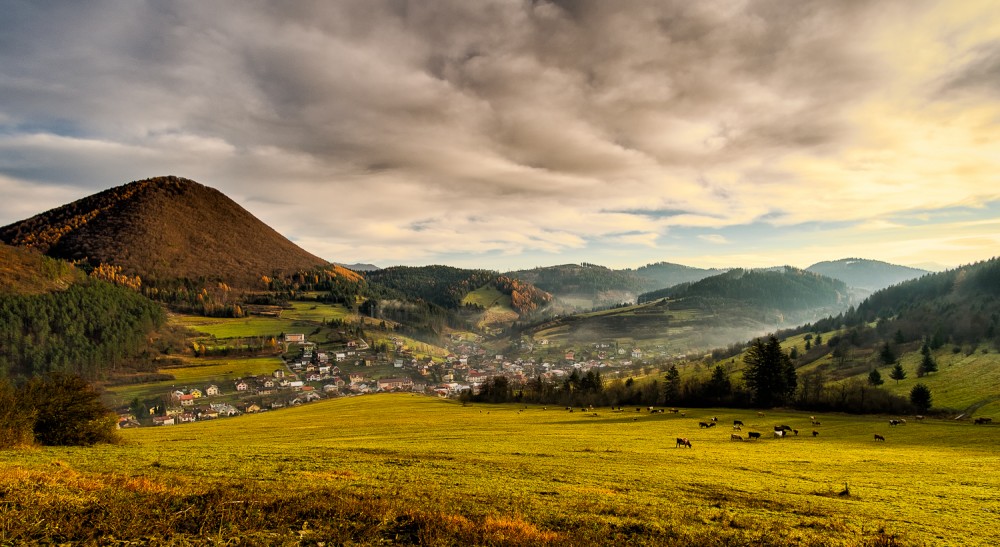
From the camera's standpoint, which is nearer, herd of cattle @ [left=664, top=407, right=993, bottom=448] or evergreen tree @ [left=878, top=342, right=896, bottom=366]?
herd of cattle @ [left=664, top=407, right=993, bottom=448]

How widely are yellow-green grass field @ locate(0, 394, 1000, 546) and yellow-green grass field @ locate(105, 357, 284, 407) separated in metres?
160

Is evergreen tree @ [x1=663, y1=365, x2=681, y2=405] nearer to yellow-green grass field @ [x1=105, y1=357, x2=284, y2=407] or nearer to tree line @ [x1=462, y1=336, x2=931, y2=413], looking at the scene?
tree line @ [x1=462, y1=336, x2=931, y2=413]

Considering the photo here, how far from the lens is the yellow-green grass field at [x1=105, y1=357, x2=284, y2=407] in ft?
502

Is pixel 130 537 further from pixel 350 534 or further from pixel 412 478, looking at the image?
pixel 412 478

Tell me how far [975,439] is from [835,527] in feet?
172

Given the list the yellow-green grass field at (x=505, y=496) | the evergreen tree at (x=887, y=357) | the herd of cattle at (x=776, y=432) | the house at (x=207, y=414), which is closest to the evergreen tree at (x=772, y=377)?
the herd of cattle at (x=776, y=432)

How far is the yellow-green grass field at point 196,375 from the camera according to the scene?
153000mm

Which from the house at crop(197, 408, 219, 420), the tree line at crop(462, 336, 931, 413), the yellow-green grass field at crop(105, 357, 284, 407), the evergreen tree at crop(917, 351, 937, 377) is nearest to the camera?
the tree line at crop(462, 336, 931, 413)

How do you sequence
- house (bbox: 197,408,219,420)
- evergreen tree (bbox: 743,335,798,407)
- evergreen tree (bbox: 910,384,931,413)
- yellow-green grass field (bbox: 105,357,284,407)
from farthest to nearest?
yellow-green grass field (bbox: 105,357,284,407)
house (bbox: 197,408,219,420)
evergreen tree (bbox: 743,335,798,407)
evergreen tree (bbox: 910,384,931,413)

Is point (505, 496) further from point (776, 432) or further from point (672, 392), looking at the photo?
point (672, 392)

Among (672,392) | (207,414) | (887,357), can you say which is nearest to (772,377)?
(672,392)

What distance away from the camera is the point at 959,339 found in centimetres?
16200

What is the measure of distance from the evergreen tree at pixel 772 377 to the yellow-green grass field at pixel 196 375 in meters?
181

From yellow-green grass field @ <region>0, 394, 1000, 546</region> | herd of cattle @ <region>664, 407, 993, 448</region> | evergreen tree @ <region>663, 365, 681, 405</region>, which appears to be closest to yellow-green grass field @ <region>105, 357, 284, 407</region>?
yellow-green grass field @ <region>0, 394, 1000, 546</region>
